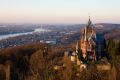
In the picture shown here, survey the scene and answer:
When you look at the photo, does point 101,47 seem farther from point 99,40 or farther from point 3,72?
point 3,72

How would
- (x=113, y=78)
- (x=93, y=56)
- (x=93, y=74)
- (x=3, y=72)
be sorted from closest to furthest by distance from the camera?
(x=113, y=78) < (x=93, y=74) < (x=3, y=72) < (x=93, y=56)

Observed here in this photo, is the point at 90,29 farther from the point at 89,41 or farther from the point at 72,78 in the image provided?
the point at 72,78

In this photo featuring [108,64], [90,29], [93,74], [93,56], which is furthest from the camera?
[90,29]

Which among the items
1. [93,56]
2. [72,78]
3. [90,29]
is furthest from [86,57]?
[72,78]

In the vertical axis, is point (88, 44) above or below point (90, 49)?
above

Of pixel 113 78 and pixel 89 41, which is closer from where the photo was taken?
pixel 113 78

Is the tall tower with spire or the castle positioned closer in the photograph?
the castle

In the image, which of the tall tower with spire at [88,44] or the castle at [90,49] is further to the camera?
the tall tower with spire at [88,44]

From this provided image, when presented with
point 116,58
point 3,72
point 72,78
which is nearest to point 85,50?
point 116,58

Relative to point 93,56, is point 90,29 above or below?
above
